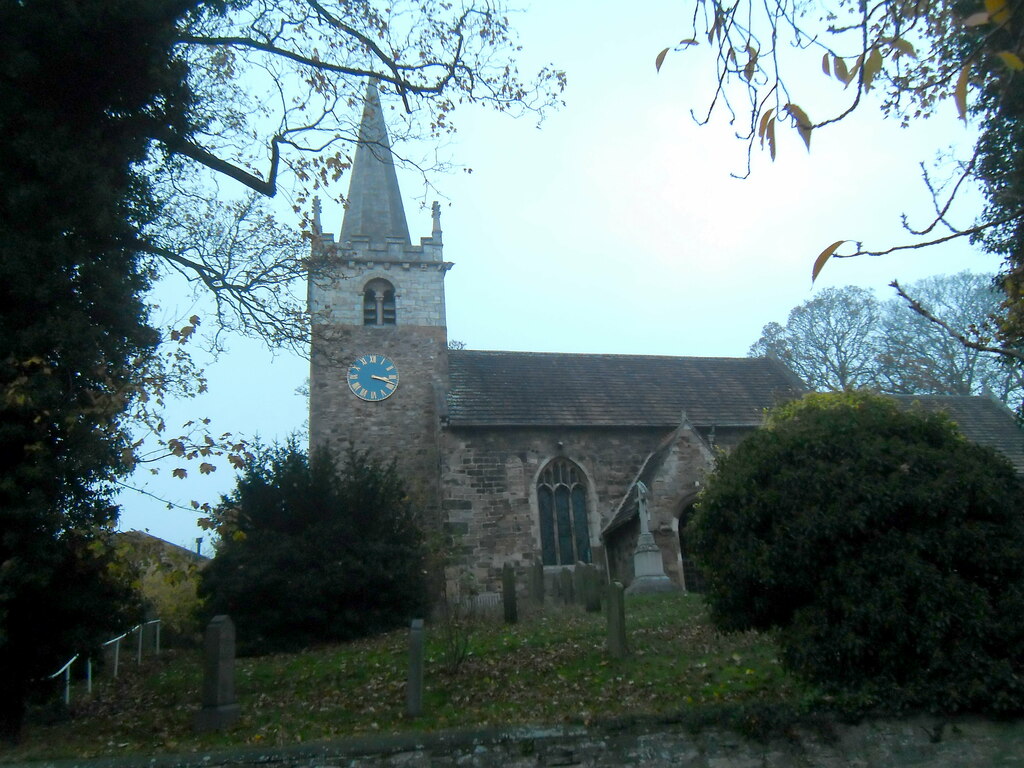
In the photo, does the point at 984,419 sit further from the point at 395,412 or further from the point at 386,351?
the point at 386,351

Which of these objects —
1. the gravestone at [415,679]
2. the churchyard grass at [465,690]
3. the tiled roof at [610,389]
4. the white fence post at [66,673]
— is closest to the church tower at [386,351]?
the tiled roof at [610,389]

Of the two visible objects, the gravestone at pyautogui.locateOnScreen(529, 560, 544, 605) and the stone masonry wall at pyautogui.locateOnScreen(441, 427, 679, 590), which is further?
the stone masonry wall at pyautogui.locateOnScreen(441, 427, 679, 590)

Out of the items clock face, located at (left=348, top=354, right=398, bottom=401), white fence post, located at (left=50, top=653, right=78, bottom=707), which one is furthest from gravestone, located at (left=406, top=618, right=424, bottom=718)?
clock face, located at (left=348, top=354, right=398, bottom=401)

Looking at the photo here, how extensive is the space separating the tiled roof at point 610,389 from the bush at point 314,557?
4.36m

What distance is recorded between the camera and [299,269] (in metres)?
11.1

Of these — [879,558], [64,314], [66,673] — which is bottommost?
[66,673]

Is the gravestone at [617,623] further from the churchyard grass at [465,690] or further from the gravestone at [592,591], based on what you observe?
the gravestone at [592,591]

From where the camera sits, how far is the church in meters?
19.9

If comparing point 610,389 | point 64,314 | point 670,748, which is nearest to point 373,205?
point 610,389

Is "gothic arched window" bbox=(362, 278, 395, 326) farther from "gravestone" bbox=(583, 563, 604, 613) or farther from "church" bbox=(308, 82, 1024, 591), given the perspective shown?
"gravestone" bbox=(583, 563, 604, 613)

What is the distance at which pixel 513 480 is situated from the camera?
20859 mm

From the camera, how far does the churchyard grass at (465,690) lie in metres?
7.93

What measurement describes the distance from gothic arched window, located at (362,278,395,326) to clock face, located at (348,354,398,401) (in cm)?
130

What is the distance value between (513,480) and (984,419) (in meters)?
13.9
